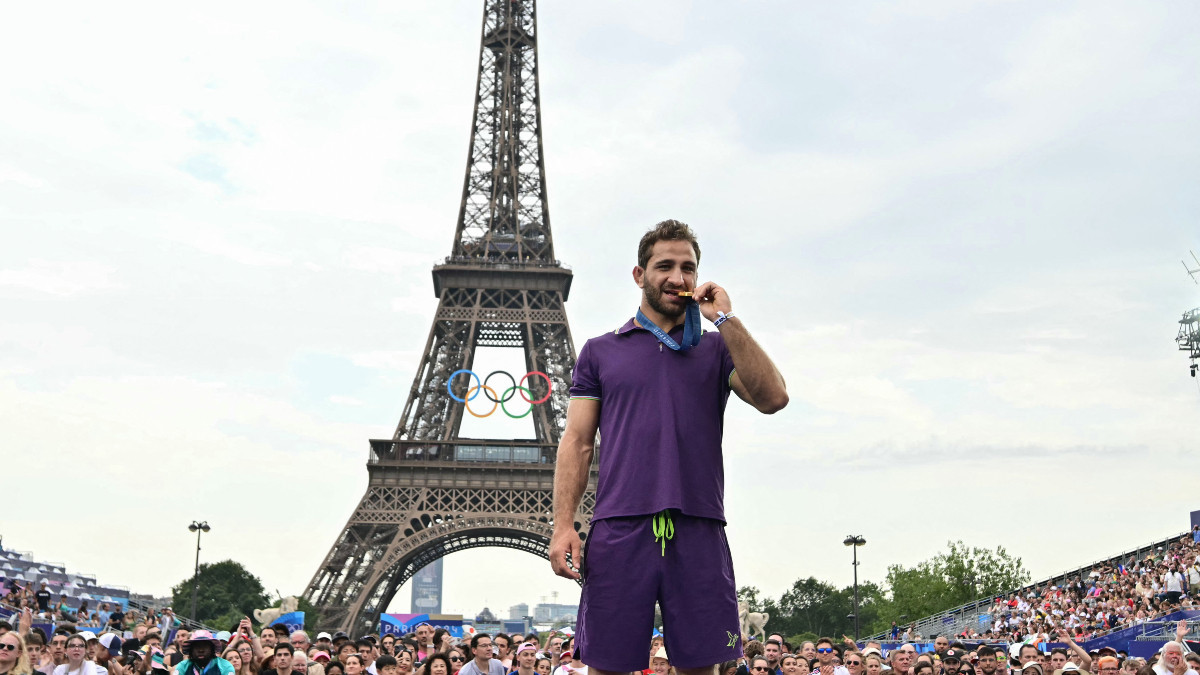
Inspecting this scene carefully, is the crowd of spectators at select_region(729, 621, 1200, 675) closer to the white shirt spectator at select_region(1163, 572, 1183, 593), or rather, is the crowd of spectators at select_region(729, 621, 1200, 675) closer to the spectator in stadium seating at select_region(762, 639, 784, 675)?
the spectator in stadium seating at select_region(762, 639, 784, 675)

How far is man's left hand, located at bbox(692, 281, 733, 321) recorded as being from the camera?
4234 mm

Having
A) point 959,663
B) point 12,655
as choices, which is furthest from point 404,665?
point 959,663

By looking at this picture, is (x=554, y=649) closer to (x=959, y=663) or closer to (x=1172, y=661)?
(x=959, y=663)

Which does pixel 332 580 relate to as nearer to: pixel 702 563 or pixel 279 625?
pixel 279 625

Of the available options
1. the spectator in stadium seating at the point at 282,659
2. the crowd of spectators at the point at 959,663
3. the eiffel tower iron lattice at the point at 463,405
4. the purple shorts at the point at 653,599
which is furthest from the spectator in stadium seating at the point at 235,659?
the eiffel tower iron lattice at the point at 463,405

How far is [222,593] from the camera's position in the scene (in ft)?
265

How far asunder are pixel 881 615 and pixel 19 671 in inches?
2896

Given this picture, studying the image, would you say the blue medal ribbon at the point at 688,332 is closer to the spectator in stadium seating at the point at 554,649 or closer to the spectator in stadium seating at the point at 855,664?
the spectator in stadium seating at the point at 855,664

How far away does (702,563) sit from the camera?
4.21 m

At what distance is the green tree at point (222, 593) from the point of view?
79.7 m

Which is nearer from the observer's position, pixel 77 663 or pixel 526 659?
pixel 77 663

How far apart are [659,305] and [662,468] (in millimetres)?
639

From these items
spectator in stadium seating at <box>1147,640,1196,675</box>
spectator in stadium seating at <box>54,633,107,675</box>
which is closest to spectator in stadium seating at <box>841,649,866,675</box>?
spectator in stadium seating at <box>1147,640,1196,675</box>

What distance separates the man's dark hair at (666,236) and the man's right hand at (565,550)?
3.52 feet
